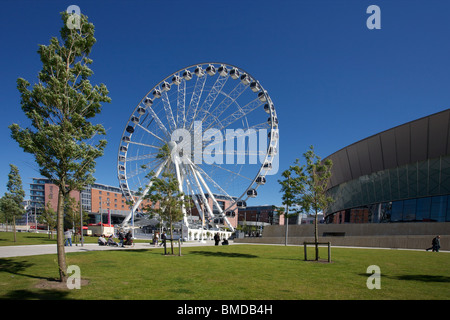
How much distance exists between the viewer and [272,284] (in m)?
9.86

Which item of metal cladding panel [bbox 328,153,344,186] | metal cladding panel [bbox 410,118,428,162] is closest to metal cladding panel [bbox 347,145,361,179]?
metal cladding panel [bbox 328,153,344,186]

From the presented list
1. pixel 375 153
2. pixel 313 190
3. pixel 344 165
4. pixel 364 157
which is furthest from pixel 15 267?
pixel 344 165

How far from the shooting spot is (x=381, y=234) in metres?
36.2

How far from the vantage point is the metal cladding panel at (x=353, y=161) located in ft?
156

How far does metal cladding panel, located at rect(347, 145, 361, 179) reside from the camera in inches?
1871

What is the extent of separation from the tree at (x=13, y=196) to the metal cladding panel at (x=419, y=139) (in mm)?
44297

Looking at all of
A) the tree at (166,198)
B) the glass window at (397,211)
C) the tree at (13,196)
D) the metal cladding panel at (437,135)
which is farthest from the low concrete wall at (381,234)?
the tree at (13,196)

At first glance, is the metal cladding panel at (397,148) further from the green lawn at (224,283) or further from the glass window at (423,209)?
the green lawn at (224,283)

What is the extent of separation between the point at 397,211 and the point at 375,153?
853 cm

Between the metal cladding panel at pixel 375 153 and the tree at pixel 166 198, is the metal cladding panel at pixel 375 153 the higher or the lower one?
the higher one

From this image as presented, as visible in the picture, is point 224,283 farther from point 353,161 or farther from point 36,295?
point 353,161

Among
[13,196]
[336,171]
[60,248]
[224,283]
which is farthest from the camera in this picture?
[336,171]
